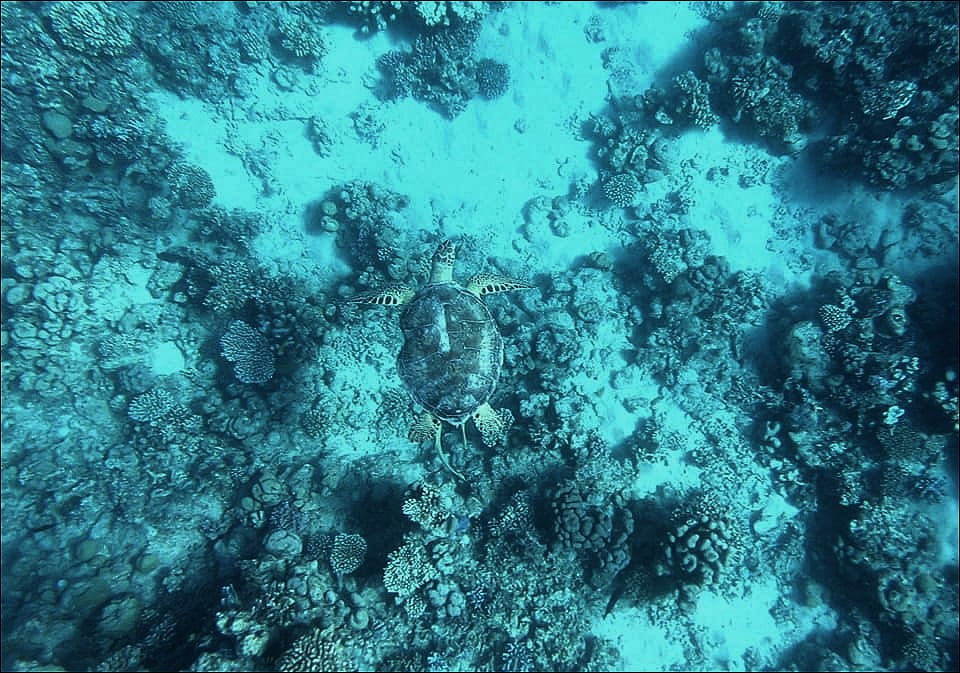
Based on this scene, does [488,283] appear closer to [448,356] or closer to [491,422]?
[448,356]

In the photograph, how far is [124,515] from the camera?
6.57 m

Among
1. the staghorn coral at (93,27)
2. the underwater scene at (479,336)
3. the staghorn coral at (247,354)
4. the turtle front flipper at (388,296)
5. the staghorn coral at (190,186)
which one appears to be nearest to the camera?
the underwater scene at (479,336)

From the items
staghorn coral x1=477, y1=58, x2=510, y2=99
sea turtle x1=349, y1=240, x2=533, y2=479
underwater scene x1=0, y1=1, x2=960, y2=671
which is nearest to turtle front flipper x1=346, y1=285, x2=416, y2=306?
sea turtle x1=349, y1=240, x2=533, y2=479

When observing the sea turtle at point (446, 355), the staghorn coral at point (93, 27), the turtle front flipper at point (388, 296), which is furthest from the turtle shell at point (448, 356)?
the staghorn coral at point (93, 27)

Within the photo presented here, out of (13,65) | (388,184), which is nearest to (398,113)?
(388,184)

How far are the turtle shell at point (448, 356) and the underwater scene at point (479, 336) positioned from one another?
0.04 m

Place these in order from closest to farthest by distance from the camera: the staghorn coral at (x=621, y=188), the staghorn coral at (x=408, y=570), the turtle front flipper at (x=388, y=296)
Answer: the staghorn coral at (x=408, y=570), the turtle front flipper at (x=388, y=296), the staghorn coral at (x=621, y=188)

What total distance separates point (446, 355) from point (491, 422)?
1.18m

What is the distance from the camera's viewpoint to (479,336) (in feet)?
20.5

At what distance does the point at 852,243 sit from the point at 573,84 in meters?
5.73

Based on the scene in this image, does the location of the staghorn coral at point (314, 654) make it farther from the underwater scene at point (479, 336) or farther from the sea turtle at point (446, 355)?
the sea turtle at point (446, 355)

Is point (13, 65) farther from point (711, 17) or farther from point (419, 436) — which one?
point (711, 17)

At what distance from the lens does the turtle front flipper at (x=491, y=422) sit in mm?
6465

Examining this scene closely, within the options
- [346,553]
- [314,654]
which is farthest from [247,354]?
[314,654]
